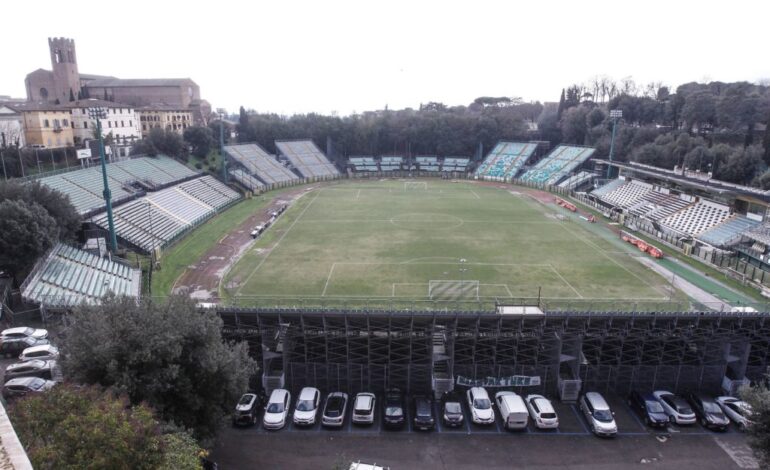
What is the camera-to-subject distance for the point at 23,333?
79.0 ft

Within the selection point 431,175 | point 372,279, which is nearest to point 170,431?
point 372,279

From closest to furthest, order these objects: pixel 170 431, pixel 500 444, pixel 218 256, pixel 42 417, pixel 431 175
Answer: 1. pixel 42 417
2. pixel 170 431
3. pixel 500 444
4. pixel 218 256
5. pixel 431 175

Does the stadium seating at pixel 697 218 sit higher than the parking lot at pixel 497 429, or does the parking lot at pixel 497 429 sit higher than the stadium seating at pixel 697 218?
the stadium seating at pixel 697 218

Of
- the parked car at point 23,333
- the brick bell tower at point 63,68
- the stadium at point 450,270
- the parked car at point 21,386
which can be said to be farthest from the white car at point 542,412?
the brick bell tower at point 63,68

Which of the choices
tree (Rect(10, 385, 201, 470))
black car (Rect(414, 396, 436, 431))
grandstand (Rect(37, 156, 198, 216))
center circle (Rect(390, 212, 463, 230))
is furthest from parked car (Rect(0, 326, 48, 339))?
center circle (Rect(390, 212, 463, 230))

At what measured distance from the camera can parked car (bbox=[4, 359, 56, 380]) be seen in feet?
70.7

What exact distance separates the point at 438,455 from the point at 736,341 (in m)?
16.1

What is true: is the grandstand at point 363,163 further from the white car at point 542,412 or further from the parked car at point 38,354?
the white car at point 542,412

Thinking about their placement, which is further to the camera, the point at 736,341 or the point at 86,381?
the point at 736,341

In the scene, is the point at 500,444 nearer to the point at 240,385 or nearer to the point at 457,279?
the point at 240,385

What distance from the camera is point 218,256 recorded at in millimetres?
42375

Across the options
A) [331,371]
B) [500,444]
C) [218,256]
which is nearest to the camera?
[500,444]

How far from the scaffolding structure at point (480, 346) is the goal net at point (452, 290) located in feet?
29.7

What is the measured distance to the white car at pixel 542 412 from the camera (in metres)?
20.1
